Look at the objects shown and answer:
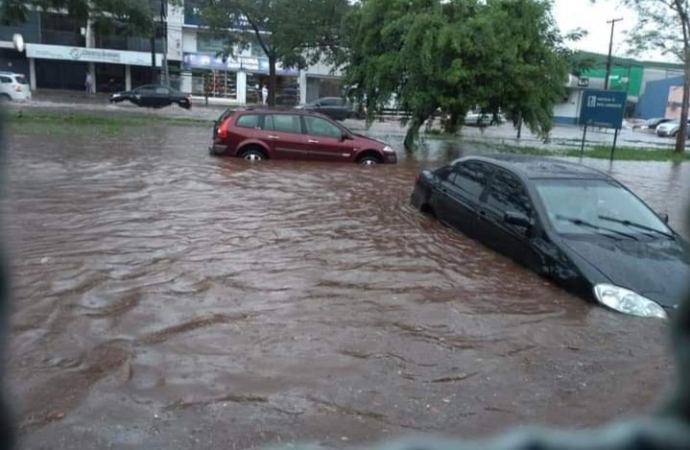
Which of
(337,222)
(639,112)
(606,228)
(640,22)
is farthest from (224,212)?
(639,112)

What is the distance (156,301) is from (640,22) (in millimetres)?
27277

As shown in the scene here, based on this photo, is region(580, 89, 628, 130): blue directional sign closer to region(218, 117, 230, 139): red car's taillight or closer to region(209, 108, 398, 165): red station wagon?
region(209, 108, 398, 165): red station wagon

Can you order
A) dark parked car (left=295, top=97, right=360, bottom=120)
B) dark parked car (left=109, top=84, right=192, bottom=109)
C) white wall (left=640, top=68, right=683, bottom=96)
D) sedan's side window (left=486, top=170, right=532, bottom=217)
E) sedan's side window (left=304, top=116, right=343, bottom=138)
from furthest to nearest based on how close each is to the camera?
white wall (left=640, top=68, right=683, bottom=96) < dark parked car (left=295, top=97, right=360, bottom=120) < dark parked car (left=109, top=84, right=192, bottom=109) < sedan's side window (left=304, top=116, right=343, bottom=138) < sedan's side window (left=486, top=170, right=532, bottom=217)

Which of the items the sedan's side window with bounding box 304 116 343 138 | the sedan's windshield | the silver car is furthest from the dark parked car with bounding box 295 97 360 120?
the sedan's windshield

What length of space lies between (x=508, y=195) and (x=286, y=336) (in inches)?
147

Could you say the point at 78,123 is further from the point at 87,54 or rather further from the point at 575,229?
the point at 87,54

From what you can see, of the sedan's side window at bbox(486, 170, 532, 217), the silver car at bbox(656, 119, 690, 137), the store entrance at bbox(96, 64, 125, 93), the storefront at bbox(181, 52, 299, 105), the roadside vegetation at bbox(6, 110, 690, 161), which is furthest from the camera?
the storefront at bbox(181, 52, 299, 105)

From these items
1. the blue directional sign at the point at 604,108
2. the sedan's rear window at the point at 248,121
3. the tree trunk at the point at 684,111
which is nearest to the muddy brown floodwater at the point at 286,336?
the sedan's rear window at the point at 248,121

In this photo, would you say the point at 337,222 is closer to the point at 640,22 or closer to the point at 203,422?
the point at 203,422

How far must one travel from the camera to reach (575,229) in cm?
655

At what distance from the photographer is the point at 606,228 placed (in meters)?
6.60

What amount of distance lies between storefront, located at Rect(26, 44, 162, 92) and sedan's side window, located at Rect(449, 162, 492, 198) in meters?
45.4

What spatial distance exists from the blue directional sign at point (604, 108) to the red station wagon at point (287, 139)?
12.0 m

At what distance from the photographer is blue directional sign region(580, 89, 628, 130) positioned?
23594mm
